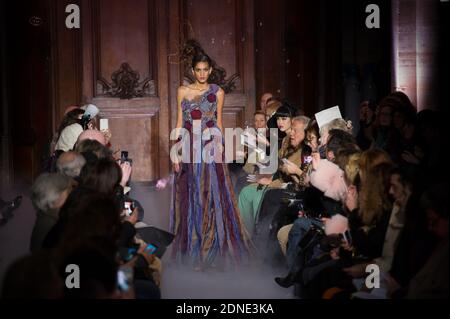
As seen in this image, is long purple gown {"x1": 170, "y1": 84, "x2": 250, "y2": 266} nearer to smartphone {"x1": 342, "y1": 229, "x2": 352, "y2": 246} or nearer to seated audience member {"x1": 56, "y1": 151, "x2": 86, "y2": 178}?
seated audience member {"x1": 56, "y1": 151, "x2": 86, "y2": 178}

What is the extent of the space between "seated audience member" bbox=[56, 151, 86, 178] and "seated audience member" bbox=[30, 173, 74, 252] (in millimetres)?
690

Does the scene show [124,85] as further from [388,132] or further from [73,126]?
[388,132]

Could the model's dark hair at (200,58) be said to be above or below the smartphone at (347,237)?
above

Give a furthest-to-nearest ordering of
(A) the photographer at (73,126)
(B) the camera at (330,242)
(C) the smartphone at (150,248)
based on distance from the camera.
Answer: (A) the photographer at (73,126) → (B) the camera at (330,242) → (C) the smartphone at (150,248)

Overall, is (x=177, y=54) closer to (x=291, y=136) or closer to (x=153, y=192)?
(x=153, y=192)

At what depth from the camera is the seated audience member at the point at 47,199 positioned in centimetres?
443

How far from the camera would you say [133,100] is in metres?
10.2

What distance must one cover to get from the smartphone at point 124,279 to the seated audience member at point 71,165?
1.47 metres

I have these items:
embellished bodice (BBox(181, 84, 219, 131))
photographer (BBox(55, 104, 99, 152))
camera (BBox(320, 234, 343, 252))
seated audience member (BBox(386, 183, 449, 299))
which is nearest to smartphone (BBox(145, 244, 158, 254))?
camera (BBox(320, 234, 343, 252))

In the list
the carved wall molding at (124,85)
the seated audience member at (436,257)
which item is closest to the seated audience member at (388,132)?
the seated audience member at (436,257)

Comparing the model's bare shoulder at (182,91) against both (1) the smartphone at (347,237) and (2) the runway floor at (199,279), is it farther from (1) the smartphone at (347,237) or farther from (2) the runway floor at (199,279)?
(1) the smartphone at (347,237)

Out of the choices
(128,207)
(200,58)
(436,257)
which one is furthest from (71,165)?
(436,257)

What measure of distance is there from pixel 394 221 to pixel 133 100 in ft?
20.2

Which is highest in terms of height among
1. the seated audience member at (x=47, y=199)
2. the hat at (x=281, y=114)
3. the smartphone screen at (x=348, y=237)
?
the hat at (x=281, y=114)
